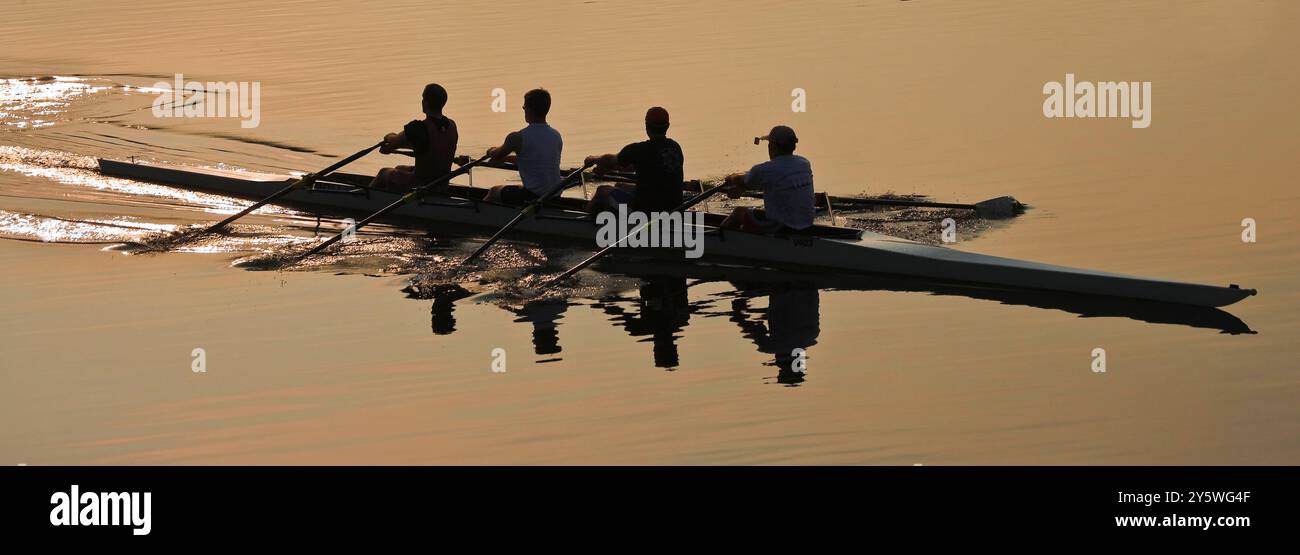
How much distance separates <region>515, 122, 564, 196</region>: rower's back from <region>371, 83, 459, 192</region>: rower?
130 centimetres

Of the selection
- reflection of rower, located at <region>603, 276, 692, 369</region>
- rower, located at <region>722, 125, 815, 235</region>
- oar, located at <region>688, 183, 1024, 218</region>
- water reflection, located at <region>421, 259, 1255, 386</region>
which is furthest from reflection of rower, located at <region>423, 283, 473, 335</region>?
oar, located at <region>688, 183, 1024, 218</region>

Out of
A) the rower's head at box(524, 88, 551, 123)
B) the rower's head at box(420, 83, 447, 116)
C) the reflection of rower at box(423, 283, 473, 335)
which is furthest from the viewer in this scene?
the rower's head at box(420, 83, 447, 116)

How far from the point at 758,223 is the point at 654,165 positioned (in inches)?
52.4

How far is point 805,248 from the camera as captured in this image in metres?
17.2

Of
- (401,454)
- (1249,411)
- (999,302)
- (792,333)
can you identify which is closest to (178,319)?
(401,454)

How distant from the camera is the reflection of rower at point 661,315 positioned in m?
14.5

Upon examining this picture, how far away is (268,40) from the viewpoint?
42156mm

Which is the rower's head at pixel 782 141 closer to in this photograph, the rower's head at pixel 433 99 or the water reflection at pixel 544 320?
the water reflection at pixel 544 320

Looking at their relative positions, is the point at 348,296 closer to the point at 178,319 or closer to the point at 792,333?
the point at 178,319

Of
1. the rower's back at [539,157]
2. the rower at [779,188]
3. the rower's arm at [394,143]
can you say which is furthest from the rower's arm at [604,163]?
the rower's arm at [394,143]

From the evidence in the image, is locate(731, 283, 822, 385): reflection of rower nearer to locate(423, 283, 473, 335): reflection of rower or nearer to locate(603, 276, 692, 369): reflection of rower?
locate(603, 276, 692, 369): reflection of rower

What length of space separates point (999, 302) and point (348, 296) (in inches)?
271

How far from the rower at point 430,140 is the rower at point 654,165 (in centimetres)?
286

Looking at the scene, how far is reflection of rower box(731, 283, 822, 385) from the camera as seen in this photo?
1406cm
